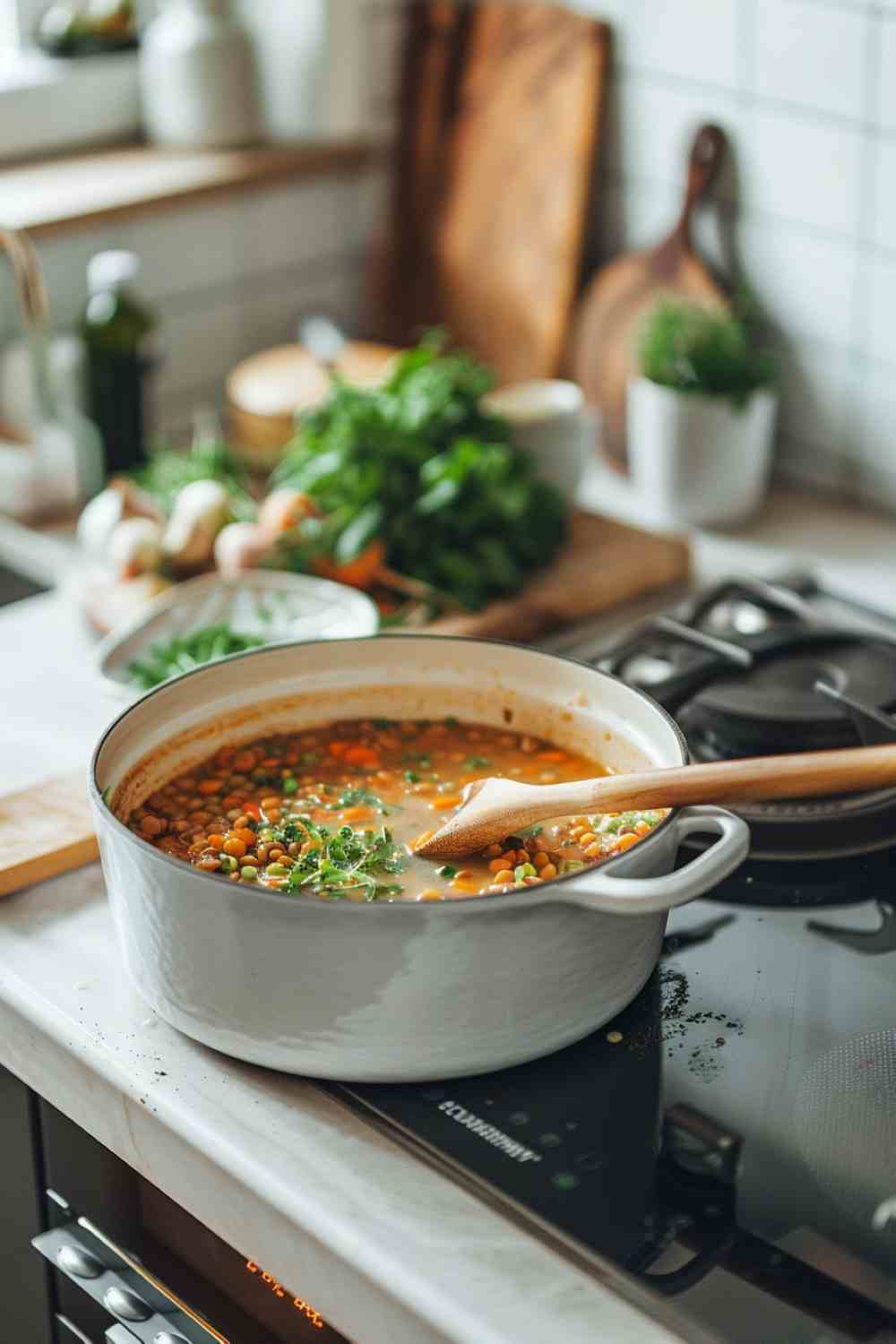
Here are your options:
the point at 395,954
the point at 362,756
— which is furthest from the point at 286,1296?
the point at 362,756

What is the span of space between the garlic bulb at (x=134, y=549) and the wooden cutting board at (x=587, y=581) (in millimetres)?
258

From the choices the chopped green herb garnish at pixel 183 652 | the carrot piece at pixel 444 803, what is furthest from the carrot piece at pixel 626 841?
the chopped green herb garnish at pixel 183 652

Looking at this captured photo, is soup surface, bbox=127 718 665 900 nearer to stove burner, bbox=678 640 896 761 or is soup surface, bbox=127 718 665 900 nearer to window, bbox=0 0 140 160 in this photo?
stove burner, bbox=678 640 896 761

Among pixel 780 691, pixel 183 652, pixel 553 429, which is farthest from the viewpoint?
pixel 553 429

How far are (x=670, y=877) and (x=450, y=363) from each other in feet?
2.82

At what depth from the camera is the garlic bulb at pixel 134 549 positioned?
145 cm

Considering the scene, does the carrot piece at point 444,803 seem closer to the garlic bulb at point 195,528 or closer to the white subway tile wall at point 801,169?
the garlic bulb at point 195,528

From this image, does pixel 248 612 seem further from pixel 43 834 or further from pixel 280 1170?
pixel 280 1170

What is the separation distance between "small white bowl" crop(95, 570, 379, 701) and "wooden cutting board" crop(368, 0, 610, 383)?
590 millimetres

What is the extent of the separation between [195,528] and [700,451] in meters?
0.50

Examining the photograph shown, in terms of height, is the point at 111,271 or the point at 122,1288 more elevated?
the point at 111,271

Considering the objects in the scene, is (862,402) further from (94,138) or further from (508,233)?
(94,138)

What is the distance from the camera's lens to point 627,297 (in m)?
1.79

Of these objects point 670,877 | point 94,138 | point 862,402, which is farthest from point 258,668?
point 94,138
